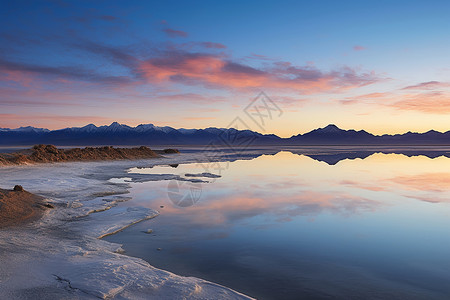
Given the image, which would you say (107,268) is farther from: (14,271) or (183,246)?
(183,246)

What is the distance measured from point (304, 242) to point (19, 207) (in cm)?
934

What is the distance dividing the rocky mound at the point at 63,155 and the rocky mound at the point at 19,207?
19.1 meters

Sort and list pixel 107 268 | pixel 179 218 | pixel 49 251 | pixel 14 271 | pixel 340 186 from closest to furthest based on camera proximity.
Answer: pixel 14 271 < pixel 107 268 < pixel 49 251 < pixel 179 218 < pixel 340 186

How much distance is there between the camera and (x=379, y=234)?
9.10m

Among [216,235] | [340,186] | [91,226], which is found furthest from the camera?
[340,186]

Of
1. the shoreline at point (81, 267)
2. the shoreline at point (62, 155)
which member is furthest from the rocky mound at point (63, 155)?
the shoreline at point (81, 267)

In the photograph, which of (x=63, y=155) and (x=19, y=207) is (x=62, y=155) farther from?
(x=19, y=207)

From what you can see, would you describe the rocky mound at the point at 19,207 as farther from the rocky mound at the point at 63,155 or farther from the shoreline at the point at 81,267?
the rocky mound at the point at 63,155

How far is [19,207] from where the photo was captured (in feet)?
34.4

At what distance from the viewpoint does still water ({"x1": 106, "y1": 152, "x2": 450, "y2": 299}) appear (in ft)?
19.8

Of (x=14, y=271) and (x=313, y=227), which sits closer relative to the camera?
(x=14, y=271)

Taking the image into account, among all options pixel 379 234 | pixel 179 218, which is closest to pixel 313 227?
pixel 379 234

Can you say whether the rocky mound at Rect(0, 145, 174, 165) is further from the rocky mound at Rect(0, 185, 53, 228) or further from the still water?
the still water

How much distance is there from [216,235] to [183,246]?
1254mm
